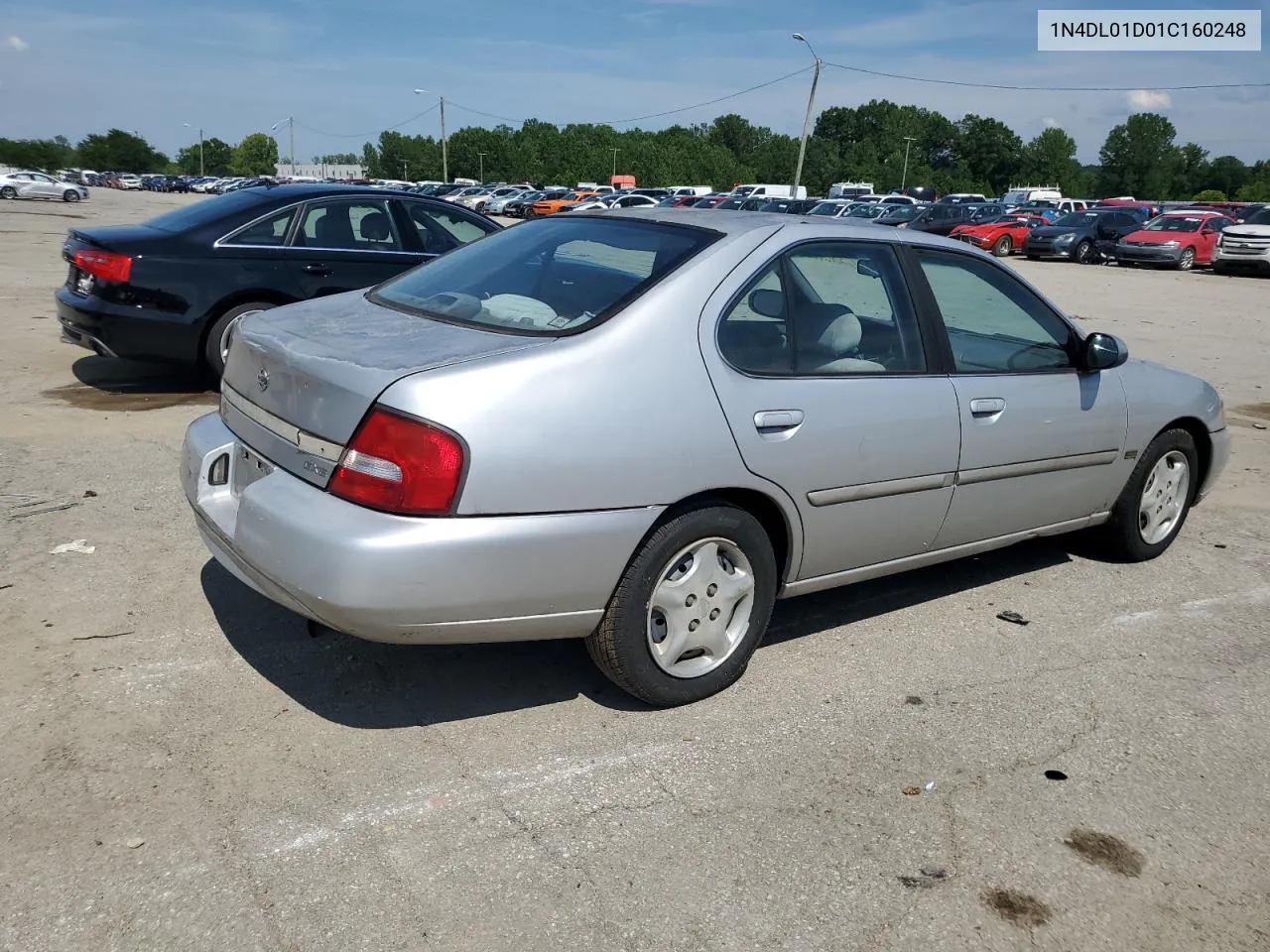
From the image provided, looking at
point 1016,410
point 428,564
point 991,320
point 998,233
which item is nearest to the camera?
point 428,564

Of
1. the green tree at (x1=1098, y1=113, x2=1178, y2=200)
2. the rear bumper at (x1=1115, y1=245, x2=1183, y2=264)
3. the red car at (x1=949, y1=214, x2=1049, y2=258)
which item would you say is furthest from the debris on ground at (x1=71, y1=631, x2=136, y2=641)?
the green tree at (x1=1098, y1=113, x2=1178, y2=200)

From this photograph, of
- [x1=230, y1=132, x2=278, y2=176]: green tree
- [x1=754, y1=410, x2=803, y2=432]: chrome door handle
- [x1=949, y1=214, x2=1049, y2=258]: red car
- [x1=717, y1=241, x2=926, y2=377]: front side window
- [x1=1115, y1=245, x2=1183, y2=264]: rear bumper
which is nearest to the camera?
[x1=754, y1=410, x2=803, y2=432]: chrome door handle

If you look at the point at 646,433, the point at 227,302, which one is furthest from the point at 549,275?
the point at 227,302

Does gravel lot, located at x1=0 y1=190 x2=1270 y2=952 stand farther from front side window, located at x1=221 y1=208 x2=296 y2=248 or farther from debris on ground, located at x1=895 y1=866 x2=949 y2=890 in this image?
front side window, located at x1=221 y1=208 x2=296 y2=248

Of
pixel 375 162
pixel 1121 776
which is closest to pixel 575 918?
pixel 1121 776

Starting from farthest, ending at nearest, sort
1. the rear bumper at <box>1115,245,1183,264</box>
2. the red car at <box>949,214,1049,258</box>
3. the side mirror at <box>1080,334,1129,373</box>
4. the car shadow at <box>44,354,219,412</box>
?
the red car at <box>949,214,1049,258</box> < the rear bumper at <box>1115,245,1183,264</box> < the car shadow at <box>44,354,219,412</box> < the side mirror at <box>1080,334,1129,373</box>

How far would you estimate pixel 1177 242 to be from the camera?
29.0 meters

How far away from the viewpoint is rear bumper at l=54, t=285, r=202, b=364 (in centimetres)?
719

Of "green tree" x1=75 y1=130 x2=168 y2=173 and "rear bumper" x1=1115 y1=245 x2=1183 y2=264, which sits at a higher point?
"green tree" x1=75 y1=130 x2=168 y2=173

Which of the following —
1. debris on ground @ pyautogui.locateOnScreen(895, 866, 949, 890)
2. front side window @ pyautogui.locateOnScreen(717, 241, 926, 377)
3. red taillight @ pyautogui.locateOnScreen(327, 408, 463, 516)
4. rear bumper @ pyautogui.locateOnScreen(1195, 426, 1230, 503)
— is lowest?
debris on ground @ pyautogui.locateOnScreen(895, 866, 949, 890)

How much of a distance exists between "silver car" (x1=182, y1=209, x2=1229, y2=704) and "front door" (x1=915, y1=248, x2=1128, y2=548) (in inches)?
0.5

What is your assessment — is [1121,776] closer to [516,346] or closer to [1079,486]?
[1079,486]

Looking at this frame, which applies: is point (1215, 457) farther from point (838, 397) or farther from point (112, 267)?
point (112, 267)

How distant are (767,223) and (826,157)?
123 metres
